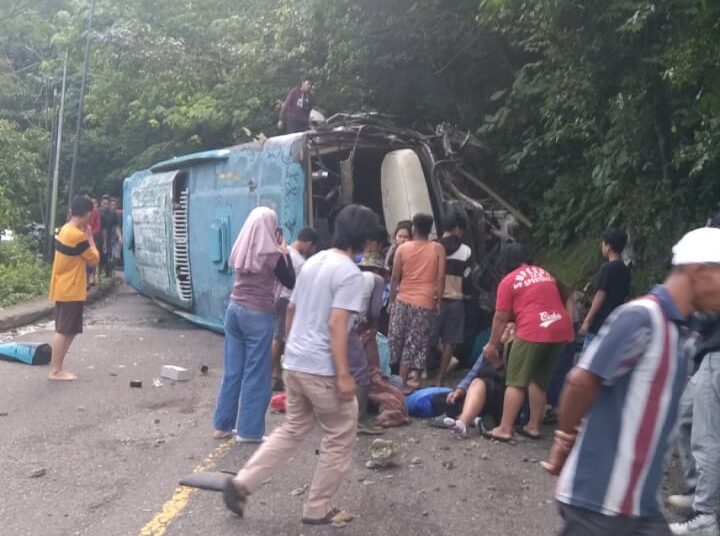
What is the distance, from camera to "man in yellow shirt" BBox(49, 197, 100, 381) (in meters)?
9.56

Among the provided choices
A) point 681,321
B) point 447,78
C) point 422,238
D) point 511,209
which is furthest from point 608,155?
point 681,321

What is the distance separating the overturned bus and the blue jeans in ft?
10.6

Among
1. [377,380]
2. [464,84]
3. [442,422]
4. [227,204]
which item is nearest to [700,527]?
[442,422]

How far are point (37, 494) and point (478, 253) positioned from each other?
6061mm

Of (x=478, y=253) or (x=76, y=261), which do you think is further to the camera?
(x=478, y=253)

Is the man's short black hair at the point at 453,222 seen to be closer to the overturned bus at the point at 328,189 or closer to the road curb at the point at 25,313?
the overturned bus at the point at 328,189

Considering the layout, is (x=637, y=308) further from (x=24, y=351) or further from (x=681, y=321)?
(x=24, y=351)

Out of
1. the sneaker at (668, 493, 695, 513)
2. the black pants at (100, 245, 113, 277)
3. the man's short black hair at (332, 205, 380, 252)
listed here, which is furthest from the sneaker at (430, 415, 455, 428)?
the black pants at (100, 245, 113, 277)

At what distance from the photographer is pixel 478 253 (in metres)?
11.0

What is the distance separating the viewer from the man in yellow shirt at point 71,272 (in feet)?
31.4

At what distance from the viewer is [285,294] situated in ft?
29.0

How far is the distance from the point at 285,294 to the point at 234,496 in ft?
11.6

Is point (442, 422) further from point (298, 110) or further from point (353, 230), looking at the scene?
point (298, 110)

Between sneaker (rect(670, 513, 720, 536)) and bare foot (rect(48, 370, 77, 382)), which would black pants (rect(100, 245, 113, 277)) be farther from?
sneaker (rect(670, 513, 720, 536))
